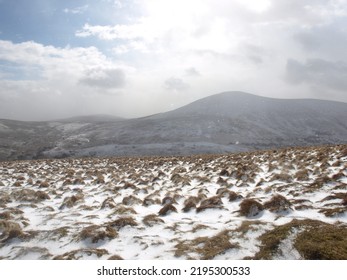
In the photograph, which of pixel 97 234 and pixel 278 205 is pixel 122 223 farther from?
pixel 278 205

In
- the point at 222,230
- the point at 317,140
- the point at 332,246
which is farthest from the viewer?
the point at 317,140

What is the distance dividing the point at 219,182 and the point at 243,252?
9560 millimetres

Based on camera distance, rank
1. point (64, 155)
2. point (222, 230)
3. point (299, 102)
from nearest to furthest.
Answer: point (222, 230) → point (64, 155) → point (299, 102)

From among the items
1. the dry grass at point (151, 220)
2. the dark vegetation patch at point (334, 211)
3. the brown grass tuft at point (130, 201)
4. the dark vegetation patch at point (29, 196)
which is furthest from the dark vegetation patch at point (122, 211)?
the dark vegetation patch at point (334, 211)

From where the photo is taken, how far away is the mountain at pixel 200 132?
3305 inches

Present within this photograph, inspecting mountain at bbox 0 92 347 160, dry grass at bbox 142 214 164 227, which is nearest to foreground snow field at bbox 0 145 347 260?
dry grass at bbox 142 214 164 227

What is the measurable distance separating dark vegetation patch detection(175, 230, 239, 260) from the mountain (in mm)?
66589

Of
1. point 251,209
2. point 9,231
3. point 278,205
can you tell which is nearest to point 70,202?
point 9,231

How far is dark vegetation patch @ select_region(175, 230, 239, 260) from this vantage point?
6.98 meters

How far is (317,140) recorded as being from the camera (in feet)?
380
